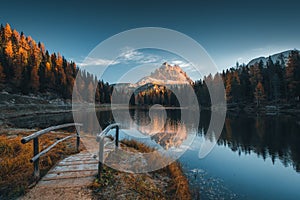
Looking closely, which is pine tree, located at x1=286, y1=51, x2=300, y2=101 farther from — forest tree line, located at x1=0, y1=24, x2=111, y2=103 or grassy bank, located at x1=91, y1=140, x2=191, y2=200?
forest tree line, located at x1=0, y1=24, x2=111, y2=103

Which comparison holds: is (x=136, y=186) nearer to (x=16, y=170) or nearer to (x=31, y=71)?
(x=16, y=170)

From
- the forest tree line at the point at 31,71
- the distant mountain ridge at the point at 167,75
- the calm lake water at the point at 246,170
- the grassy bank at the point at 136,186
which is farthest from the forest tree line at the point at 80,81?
the grassy bank at the point at 136,186

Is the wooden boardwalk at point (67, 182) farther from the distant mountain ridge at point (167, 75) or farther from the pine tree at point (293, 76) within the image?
the pine tree at point (293, 76)

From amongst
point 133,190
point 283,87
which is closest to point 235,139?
point 133,190

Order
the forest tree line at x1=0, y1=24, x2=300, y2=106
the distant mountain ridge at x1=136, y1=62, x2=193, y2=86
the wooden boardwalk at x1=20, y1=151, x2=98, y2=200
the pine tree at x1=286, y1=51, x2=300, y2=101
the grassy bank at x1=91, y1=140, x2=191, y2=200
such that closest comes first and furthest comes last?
the wooden boardwalk at x1=20, y1=151, x2=98, y2=200, the grassy bank at x1=91, y1=140, x2=191, y2=200, the pine tree at x1=286, y1=51, x2=300, y2=101, the distant mountain ridge at x1=136, y1=62, x2=193, y2=86, the forest tree line at x1=0, y1=24, x2=300, y2=106

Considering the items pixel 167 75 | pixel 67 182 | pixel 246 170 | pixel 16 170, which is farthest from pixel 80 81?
pixel 67 182

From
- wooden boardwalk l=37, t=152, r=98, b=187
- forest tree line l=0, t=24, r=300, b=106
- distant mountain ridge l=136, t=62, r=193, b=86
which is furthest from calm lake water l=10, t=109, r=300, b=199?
forest tree line l=0, t=24, r=300, b=106

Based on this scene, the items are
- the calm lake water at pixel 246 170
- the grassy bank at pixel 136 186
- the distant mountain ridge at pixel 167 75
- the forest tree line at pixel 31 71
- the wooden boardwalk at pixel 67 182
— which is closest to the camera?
the wooden boardwalk at pixel 67 182

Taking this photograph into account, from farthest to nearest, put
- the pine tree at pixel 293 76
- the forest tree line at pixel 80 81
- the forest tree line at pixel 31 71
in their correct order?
1. the forest tree line at pixel 31 71
2. the forest tree line at pixel 80 81
3. the pine tree at pixel 293 76

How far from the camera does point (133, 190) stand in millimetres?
5004

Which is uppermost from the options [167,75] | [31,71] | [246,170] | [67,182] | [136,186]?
[167,75]

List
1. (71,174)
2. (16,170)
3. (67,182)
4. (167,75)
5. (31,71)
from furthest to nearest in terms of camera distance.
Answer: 1. (167,75)
2. (31,71)
3. (16,170)
4. (71,174)
5. (67,182)

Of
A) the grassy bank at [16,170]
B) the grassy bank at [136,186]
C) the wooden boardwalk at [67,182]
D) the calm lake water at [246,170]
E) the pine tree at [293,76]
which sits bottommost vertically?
the calm lake water at [246,170]

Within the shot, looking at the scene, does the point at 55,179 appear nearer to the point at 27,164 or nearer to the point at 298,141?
the point at 27,164
